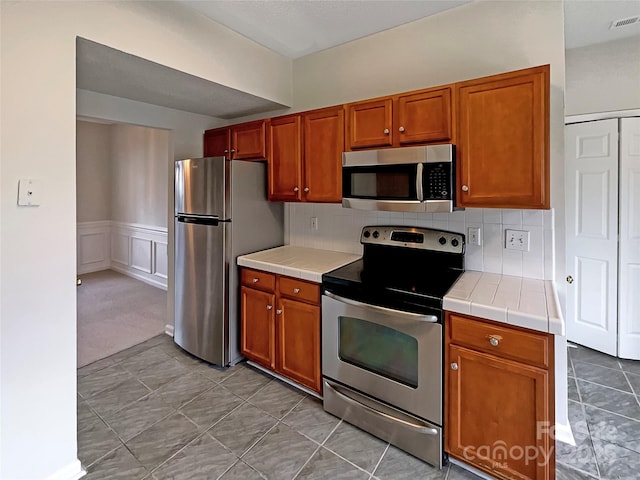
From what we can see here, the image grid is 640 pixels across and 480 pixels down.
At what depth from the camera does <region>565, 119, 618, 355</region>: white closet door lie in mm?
2842

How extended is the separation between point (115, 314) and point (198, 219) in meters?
2.15

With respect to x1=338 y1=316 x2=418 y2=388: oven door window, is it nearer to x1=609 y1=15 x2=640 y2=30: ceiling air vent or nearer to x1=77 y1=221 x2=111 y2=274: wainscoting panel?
x1=609 y1=15 x2=640 y2=30: ceiling air vent

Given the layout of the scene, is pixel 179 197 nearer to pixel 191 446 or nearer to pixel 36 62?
pixel 36 62

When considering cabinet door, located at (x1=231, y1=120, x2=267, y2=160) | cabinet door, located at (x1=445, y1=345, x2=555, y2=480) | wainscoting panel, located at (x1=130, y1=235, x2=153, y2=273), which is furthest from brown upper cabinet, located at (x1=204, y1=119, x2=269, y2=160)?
wainscoting panel, located at (x1=130, y1=235, x2=153, y2=273)

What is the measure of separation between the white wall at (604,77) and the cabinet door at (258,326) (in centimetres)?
304

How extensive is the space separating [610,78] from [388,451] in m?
3.31

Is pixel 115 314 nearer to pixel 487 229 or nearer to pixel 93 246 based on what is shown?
pixel 93 246

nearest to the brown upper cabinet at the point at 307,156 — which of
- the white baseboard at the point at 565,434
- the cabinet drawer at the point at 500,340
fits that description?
the cabinet drawer at the point at 500,340

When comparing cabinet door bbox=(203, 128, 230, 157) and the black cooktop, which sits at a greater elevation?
cabinet door bbox=(203, 128, 230, 157)

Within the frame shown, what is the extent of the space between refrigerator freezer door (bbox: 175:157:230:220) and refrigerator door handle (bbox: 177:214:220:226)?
35 millimetres

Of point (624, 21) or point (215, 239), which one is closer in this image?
point (624, 21)

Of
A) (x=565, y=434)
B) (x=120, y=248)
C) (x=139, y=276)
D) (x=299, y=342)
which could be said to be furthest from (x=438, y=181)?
(x=120, y=248)

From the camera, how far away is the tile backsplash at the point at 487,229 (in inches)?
79.0

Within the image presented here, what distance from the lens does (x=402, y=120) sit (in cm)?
213
